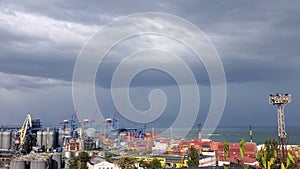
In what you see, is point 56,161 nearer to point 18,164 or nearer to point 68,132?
point 18,164

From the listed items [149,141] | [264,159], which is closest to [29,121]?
[149,141]

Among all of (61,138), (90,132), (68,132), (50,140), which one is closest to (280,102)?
(50,140)

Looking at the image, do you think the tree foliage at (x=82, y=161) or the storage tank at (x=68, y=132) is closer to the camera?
the tree foliage at (x=82, y=161)

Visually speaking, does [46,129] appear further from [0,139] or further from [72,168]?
[72,168]

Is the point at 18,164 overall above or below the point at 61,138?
above

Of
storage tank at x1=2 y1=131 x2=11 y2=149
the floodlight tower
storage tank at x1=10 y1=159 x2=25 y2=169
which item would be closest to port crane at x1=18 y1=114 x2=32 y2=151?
storage tank at x1=2 y1=131 x2=11 y2=149

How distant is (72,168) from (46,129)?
21013 millimetres

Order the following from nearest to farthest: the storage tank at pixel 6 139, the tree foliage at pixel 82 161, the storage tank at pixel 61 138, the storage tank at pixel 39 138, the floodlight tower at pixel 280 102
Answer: the floodlight tower at pixel 280 102, the tree foliage at pixel 82 161, the storage tank at pixel 6 139, the storage tank at pixel 39 138, the storage tank at pixel 61 138

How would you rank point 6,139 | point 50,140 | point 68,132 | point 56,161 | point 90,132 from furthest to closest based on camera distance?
point 90,132, point 68,132, point 50,140, point 6,139, point 56,161

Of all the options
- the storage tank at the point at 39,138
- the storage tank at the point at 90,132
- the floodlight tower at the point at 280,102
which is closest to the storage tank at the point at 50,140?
the storage tank at the point at 39,138

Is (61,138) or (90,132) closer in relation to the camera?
(61,138)

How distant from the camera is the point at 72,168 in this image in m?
21.8

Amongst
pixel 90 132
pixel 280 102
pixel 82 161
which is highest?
pixel 280 102

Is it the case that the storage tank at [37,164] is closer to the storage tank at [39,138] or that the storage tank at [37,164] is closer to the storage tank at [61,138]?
the storage tank at [39,138]
